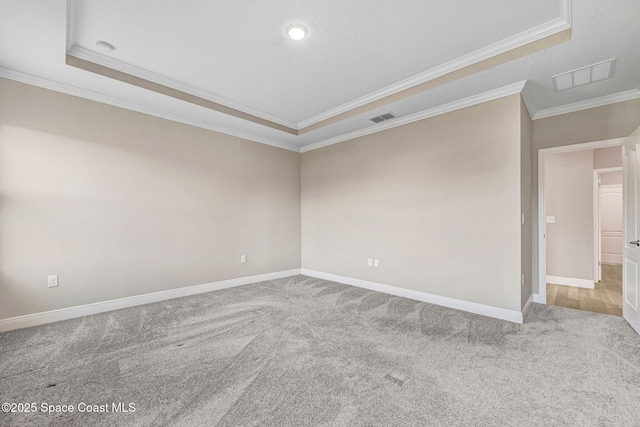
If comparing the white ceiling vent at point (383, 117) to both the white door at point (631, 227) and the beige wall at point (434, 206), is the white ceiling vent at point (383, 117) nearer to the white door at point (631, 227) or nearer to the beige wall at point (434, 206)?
the beige wall at point (434, 206)

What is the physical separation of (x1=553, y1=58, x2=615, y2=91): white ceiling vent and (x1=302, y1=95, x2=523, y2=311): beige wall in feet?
1.35

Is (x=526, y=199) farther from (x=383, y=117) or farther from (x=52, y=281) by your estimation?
(x=52, y=281)

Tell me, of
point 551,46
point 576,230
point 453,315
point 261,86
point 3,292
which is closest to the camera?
point 551,46

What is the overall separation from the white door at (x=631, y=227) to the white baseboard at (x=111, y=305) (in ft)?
16.1

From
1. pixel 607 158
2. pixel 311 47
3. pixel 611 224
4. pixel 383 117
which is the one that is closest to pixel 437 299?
pixel 383 117

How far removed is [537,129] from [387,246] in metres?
2.65

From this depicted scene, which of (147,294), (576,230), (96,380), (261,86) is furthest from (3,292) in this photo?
(576,230)

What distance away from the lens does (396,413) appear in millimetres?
1536

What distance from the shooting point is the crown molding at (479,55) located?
7.02ft

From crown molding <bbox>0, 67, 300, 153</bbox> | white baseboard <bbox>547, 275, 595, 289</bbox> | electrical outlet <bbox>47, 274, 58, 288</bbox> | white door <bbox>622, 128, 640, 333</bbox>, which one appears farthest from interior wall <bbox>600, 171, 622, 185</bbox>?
electrical outlet <bbox>47, 274, 58, 288</bbox>

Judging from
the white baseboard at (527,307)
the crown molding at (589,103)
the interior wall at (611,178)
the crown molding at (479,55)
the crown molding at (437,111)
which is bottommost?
the white baseboard at (527,307)

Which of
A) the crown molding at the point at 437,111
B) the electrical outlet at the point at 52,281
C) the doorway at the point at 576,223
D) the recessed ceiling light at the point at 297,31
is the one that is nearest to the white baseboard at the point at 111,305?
the electrical outlet at the point at 52,281

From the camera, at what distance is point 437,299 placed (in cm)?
348

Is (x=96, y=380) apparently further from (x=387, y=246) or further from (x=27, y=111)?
(x=387, y=246)
